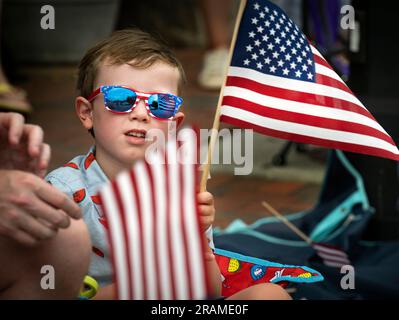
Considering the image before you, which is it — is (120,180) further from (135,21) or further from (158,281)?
(135,21)

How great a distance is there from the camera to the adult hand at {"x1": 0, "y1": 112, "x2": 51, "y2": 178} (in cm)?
169

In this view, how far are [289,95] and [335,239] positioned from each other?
1.63m

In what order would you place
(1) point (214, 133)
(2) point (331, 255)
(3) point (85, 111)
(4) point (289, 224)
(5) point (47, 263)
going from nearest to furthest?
1. (5) point (47, 263)
2. (1) point (214, 133)
3. (3) point (85, 111)
4. (2) point (331, 255)
5. (4) point (289, 224)

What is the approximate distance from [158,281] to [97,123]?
0.77m

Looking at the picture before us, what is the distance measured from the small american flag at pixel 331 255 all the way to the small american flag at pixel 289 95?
1.27 m

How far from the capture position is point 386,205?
3.90 m

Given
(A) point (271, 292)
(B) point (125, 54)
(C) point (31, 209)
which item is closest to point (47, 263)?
(C) point (31, 209)

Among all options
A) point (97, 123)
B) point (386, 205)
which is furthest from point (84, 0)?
point (97, 123)

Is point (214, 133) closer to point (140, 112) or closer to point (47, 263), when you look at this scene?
point (140, 112)

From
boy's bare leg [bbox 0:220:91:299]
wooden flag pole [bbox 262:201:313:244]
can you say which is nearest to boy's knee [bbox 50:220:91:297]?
boy's bare leg [bbox 0:220:91:299]

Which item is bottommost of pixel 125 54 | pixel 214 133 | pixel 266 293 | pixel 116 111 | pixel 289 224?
pixel 266 293

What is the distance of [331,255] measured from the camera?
12.1ft

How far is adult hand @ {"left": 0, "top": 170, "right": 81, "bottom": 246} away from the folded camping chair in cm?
179

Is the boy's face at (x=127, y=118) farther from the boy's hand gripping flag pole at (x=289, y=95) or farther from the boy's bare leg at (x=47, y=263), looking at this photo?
the boy's bare leg at (x=47, y=263)
